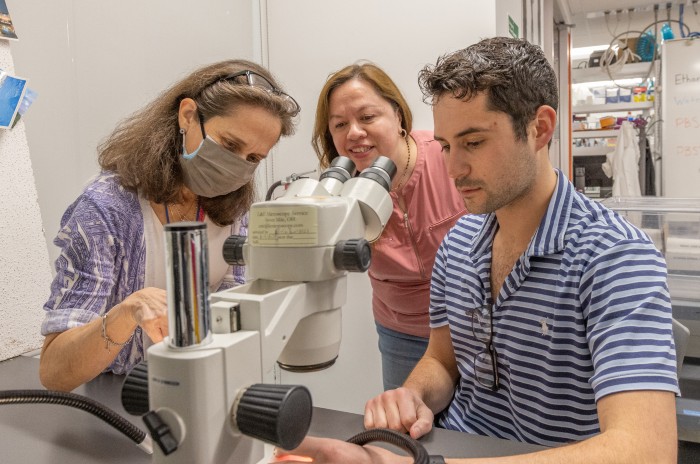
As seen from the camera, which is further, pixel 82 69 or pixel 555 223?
pixel 82 69

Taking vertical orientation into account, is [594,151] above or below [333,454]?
above

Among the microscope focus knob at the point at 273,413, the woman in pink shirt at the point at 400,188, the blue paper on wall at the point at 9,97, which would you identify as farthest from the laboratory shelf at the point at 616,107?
the microscope focus knob at the point at 273,413

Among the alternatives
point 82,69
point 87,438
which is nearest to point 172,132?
point 82,69

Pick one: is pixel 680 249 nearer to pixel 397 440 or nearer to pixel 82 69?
pixel 397 440

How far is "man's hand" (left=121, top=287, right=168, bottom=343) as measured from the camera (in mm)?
926

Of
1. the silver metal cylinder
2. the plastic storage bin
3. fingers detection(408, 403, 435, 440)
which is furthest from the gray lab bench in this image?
the plastic storage bin

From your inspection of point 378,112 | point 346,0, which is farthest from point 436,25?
point 378,112

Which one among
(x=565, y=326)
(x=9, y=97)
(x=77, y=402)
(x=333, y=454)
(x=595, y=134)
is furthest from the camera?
(x=595, y=134)

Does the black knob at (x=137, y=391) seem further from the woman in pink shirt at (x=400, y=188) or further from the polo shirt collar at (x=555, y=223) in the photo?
the woman in pink shirt at (x=400, y=188)

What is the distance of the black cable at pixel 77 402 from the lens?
2.83 ft

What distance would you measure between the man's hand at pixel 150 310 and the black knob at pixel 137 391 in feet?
1.15

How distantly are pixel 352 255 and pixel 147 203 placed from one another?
84cm

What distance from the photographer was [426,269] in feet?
5.88

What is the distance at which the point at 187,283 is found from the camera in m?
0.47
